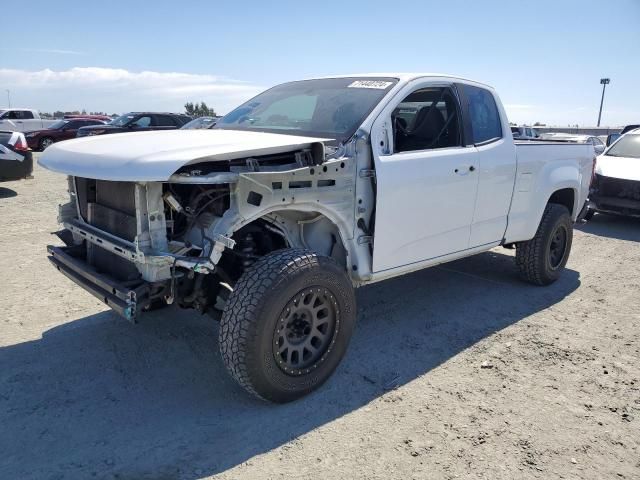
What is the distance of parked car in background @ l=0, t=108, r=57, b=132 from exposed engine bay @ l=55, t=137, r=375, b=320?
25.2 meters

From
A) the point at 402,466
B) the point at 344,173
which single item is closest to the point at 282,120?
the point at 344,173

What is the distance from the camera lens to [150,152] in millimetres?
2834

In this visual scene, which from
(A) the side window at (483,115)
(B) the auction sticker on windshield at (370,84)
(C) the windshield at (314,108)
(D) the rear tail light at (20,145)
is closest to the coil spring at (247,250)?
(C) the windshield at (314,108)

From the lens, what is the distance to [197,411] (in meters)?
3.12

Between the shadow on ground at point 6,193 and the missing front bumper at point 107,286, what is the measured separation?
24.6 ft

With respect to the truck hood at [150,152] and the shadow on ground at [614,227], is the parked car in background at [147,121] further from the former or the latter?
the truck hood at [150,152]

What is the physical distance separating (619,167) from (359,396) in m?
8.41

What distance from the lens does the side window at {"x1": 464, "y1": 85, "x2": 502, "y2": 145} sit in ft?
14.9

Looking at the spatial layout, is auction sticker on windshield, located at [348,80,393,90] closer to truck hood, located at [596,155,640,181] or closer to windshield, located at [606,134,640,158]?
truck hood, located at [596,155,640,181]

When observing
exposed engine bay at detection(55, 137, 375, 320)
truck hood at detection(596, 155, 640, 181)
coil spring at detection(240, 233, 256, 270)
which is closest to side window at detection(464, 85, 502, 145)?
exposed engine bay at detection(55, 137, 375, 320)

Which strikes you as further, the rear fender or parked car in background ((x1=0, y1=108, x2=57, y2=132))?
parked car in background ((x1=0, y1=108, x2=57, y2=132))

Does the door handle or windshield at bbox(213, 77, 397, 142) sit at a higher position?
windshield at bbox(213, 77, 397, 142)

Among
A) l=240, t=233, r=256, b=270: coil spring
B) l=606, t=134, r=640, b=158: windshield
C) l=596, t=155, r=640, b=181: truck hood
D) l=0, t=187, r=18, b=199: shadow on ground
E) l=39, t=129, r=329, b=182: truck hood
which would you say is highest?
l=39, t=129, r=329, b=182: truck hood

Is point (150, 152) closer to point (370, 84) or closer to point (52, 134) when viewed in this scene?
point (370, 84)
